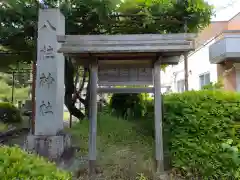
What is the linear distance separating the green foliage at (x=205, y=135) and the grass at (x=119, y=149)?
0.77 meters

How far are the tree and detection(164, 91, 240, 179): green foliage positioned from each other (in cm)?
429

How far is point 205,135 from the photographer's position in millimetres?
5301

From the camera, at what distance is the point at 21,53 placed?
11766 mm

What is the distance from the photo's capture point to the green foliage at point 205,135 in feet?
16.8

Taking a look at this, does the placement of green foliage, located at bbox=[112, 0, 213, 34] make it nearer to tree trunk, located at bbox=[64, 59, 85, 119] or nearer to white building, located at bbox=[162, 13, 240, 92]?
white building, located at bbox=[162, 13, 240, 92]

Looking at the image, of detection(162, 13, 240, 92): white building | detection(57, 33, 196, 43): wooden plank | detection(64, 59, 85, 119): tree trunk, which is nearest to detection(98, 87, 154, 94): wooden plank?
detection(57, 33, 196, 43): wooden plank

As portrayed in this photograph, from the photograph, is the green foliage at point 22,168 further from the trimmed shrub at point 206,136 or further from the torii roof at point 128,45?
the trimmed shrub at point 206,136

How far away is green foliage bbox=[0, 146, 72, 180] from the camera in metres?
2.25

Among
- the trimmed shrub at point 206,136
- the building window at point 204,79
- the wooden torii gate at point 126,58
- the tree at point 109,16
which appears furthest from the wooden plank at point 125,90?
the building window at point 204,79

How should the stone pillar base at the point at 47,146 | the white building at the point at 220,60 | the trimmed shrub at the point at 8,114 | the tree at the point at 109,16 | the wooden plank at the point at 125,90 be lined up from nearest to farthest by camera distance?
the wooden plank at the point at 125,90 → the stone pillar base at the point at 47,146 → the tree at the point at 109,16 → the white building at the point at 220,60 → the trimmed shrub at the point at 8,114

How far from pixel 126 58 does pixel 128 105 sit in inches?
172

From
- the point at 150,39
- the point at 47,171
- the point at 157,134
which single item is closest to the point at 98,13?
the point at 150,39

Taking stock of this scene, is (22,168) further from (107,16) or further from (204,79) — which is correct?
(204,79)

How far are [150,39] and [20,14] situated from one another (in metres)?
5.89
